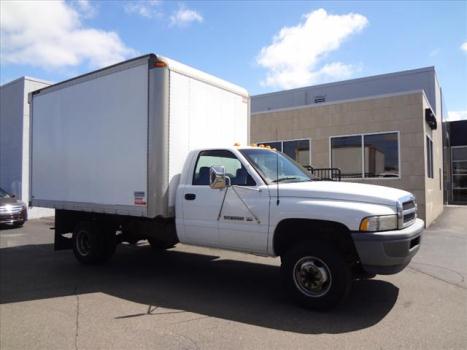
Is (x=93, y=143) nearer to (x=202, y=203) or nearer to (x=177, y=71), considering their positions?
(x=177, y=71)

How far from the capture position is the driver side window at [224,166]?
6.03 meters

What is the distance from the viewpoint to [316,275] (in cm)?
→ 525

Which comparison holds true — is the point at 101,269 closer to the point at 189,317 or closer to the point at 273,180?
the point at 189,317

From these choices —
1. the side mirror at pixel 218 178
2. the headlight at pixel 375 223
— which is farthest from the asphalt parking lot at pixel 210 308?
the side mirror at pixel 218 178

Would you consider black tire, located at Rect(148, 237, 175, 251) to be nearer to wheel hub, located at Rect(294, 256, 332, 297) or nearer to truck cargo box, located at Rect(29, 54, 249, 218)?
truck cargo box, located at Rect(29, 54, 249, 218)

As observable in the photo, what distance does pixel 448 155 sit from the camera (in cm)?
2977

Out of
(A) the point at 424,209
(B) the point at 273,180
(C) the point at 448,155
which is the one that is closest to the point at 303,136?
(A) the point at 424,209

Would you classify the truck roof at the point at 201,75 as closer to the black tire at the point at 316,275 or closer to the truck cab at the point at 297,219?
the truck cab at the point at 297,219

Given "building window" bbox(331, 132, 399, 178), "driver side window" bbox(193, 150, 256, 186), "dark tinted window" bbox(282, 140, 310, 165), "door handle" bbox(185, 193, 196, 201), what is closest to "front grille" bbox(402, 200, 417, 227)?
"driver side window" bbox(193, 150, 256, 186)

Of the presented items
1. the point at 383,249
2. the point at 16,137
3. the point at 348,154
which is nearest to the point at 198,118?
the point at 383,249

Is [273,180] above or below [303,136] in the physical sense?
below

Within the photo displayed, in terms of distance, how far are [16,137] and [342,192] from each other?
17946 mm

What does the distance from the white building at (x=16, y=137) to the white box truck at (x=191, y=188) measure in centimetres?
1053

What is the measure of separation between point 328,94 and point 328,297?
805 inches
